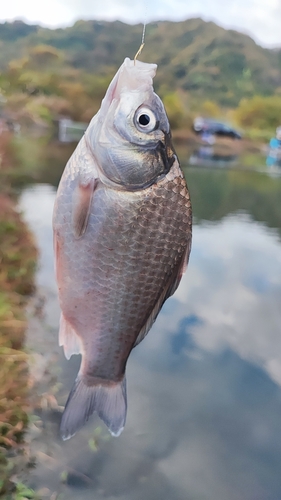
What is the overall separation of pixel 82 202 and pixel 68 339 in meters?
0.50

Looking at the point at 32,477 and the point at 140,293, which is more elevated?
the point at 140,293

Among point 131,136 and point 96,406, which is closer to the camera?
point 131,136

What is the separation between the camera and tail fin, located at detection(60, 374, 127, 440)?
1.29 metres

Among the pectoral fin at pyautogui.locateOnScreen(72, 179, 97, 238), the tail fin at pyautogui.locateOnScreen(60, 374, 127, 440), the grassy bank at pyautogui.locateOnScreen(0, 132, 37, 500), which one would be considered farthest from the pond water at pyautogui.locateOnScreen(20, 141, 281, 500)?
the pectoral fin at pyautogui.locateOnScreen(72, 179, 97, 238)

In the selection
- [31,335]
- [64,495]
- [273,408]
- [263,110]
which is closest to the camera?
[64,495]

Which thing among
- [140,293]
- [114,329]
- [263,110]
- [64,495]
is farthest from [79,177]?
[263,110]

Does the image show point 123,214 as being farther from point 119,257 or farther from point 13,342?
point 13,342

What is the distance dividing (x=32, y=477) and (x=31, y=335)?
5.22 ft

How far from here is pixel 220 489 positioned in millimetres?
Result: 2707

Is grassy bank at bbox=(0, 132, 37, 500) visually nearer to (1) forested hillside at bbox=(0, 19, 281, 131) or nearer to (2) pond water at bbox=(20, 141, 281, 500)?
(2) pond water at bbox=(20, 141, 281, 500)

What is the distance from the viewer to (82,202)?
3.65 feet

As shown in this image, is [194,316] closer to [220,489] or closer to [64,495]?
[220,489]

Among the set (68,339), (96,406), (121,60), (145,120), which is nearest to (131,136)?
(145,120)

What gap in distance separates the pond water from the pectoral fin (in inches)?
82.8
